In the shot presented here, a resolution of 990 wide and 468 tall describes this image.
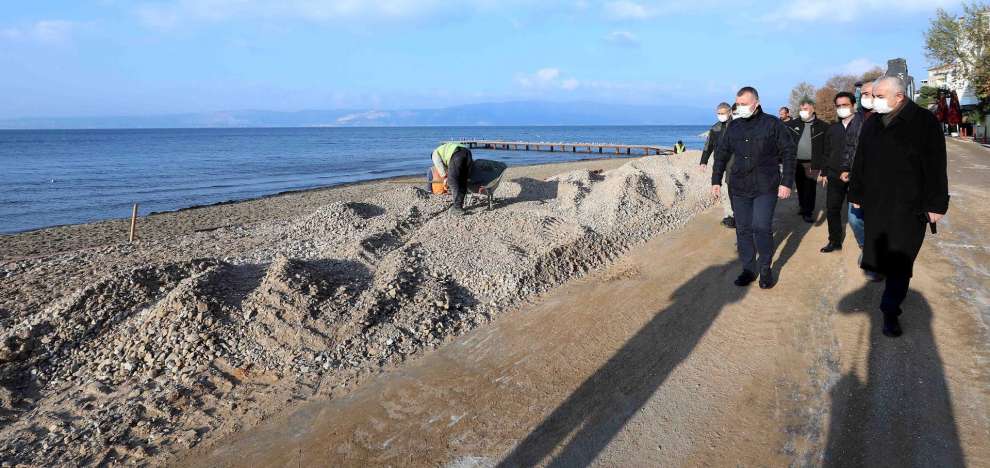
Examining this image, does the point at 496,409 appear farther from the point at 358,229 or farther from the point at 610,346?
the point at 358,229

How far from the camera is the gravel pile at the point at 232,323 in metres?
3.57

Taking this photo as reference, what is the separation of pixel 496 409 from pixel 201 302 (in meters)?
2.65

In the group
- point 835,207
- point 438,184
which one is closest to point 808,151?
point 835,207

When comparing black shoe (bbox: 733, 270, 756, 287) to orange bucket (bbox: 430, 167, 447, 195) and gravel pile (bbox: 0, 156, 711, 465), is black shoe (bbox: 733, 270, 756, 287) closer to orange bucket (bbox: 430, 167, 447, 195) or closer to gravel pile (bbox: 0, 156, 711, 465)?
gravel pile (bbox: 0, 156, 711, 465)

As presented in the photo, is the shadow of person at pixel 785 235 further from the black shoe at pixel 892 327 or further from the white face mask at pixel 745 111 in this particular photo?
the white face mask at pixel 745 111

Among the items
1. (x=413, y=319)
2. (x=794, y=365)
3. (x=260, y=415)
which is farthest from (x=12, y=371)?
(x=794, y=365)

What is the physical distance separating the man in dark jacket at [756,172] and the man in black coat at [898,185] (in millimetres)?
909

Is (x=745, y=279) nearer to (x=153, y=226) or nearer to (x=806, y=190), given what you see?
(x=806, y=190)

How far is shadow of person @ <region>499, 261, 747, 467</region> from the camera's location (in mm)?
3125

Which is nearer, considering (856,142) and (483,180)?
(856,142)

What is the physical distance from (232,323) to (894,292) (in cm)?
492

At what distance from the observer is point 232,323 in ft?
15.1

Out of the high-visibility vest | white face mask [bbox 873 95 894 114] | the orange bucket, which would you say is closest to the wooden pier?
the orange bucket

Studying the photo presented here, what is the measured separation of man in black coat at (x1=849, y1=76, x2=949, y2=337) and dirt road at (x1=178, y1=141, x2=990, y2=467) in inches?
20.6
